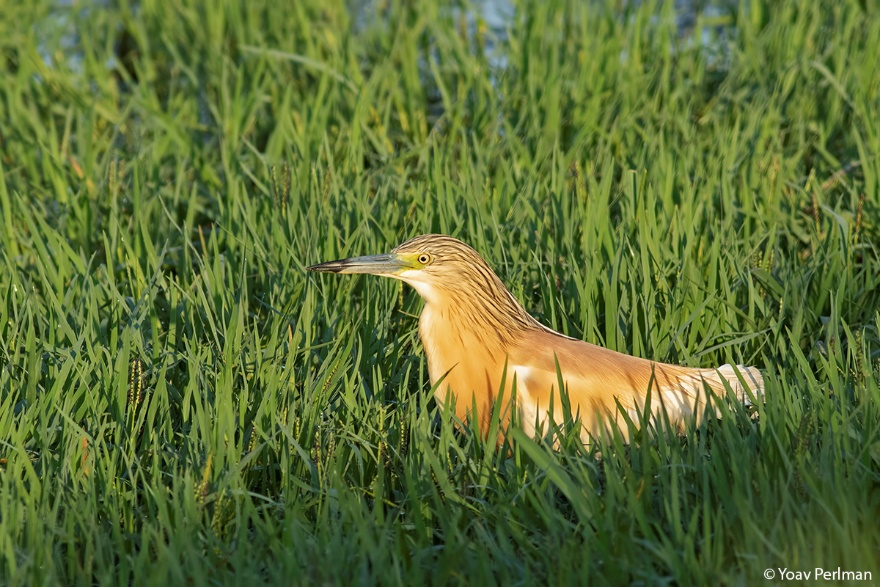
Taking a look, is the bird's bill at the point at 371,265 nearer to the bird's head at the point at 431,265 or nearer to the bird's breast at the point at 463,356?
the bird's head at the point at 431,265

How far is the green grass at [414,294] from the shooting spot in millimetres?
2922

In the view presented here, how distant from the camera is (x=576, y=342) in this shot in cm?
377

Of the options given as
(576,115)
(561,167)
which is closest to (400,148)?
(576,115)

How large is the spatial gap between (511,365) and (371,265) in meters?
0.55

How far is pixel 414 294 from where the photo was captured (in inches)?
178

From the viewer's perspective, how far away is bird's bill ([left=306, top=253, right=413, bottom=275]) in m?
3.84

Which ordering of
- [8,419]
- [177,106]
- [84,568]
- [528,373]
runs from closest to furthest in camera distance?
[84,568] → [8,419] → [528,373] → [177,106]

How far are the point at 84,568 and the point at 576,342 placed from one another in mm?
1626

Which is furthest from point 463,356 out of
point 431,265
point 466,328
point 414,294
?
point 414,294

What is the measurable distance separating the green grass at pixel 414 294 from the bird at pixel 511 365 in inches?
6.2

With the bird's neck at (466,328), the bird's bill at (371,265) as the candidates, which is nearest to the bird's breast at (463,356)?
the bird's neck at (466,328)

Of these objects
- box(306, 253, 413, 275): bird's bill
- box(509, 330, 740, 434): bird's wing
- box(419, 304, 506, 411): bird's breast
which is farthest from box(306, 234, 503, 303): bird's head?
box(509, 330, 740, 434): bird's wing

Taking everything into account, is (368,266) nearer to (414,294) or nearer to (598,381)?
(414,294)

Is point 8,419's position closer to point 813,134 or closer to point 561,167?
point 561,167
